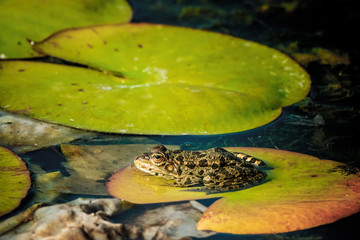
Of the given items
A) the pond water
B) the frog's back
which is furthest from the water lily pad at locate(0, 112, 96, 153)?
the frog's back

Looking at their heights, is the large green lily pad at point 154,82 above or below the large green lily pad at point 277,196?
above

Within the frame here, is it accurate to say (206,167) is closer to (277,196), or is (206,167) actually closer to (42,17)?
(277,196)

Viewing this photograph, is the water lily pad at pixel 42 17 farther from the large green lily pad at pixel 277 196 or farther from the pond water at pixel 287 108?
the large green lily pad at pixel 277 196

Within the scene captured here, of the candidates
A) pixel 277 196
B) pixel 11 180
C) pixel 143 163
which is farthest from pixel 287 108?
pixel 11 180

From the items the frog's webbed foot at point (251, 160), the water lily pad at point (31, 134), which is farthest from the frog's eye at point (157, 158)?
the water lily pad at point (31, 134)

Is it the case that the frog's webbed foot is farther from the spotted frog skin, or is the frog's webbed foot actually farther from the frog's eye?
the frog's eye

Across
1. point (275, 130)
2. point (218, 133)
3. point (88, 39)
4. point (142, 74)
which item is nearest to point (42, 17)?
point (88, 39)

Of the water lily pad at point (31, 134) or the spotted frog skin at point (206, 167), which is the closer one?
the spotted frog skin at point (206, 167)
